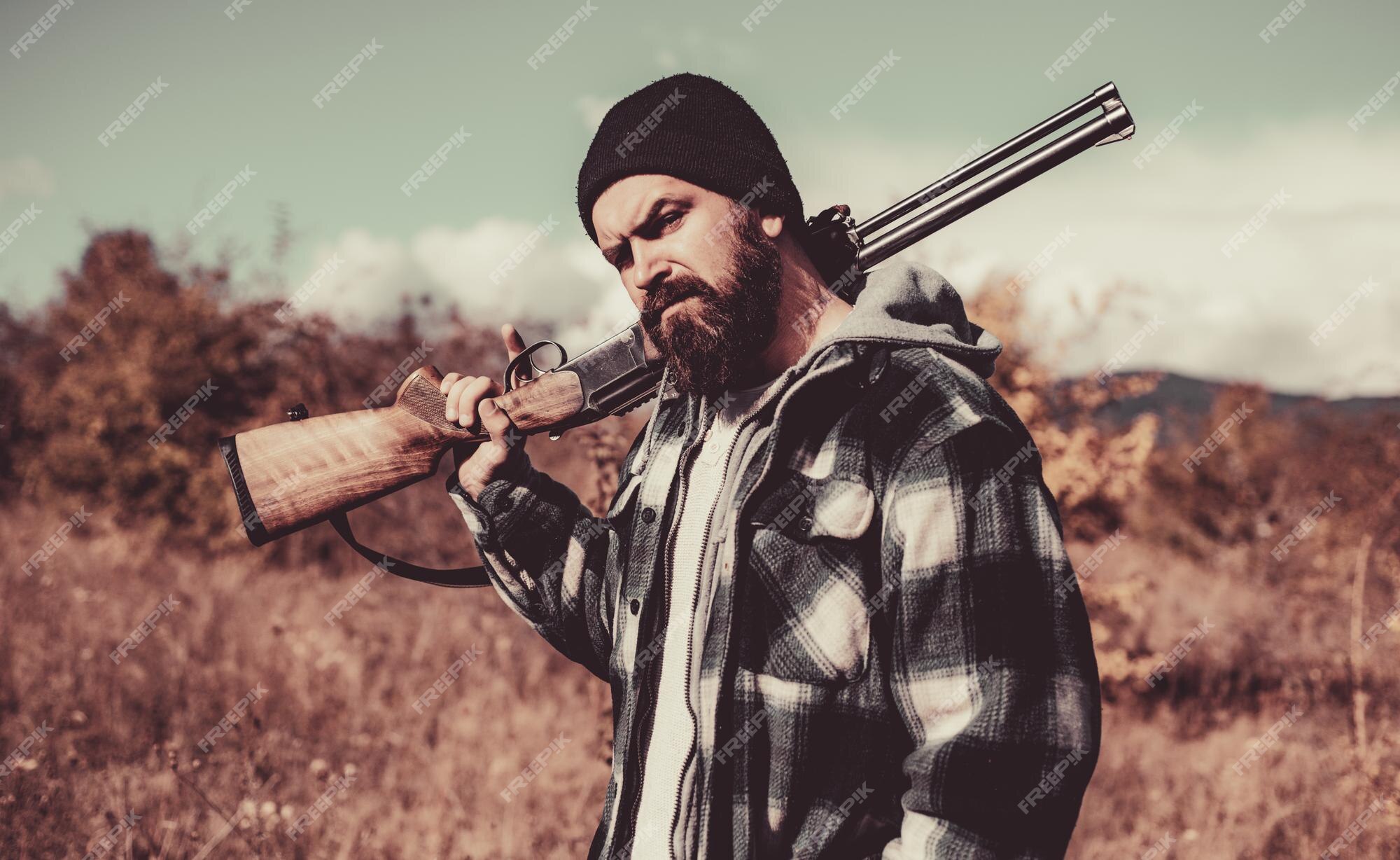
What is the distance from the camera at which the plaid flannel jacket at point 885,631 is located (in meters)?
1.42

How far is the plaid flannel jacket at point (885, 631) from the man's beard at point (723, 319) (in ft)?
0.88

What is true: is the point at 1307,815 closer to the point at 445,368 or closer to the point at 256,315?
the point at 445,368

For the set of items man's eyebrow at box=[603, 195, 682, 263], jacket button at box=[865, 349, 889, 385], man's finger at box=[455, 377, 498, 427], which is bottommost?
jacket button at box=[865, 349, 889, 385]

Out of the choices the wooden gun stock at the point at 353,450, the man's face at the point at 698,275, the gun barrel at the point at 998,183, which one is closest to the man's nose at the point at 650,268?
the man's face at the point at 698,275

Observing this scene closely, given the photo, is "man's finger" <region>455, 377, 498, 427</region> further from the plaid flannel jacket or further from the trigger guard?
the plaid flannel jacket

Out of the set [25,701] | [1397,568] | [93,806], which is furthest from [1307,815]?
[25,701]

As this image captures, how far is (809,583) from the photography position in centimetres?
168

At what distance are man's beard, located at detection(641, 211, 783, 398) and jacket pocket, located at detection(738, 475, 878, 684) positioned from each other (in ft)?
1.54

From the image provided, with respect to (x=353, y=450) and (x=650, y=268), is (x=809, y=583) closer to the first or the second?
(x=650, y=268)

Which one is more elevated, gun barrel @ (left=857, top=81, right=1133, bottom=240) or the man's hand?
the man's hand

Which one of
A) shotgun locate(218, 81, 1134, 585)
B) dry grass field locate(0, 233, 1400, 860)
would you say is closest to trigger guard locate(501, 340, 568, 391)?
shotgun locate(218, 81, 1134, 585)

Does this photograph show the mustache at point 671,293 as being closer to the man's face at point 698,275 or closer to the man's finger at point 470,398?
the man's face at point 698,275

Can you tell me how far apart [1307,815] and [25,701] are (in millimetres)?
8330

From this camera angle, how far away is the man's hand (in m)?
2.52
